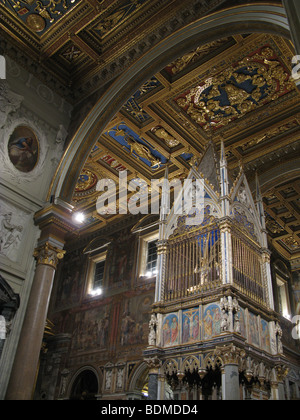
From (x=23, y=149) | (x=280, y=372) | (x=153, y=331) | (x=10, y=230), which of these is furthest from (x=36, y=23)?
(x=280, y=372)

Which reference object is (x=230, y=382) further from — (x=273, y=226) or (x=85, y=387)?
(x=273, y=226)

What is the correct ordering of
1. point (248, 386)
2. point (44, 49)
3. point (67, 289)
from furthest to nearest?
point (67, 289) → point (44, 49) → point (248, 386)

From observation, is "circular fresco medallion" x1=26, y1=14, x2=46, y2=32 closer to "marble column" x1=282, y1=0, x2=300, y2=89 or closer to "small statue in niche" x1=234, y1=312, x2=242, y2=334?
"marble column" x1=282, y1=0, x2=300, y2=89

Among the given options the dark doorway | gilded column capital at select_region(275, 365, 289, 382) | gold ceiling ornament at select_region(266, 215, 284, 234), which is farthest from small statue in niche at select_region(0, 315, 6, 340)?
gold ceiling ornament at select_region(266, 215, 284, 234)

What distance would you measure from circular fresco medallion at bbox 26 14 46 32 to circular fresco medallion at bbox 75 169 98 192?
6021 mm

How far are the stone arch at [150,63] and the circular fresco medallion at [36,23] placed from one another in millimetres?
2134

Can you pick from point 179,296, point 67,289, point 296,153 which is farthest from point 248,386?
point 67,289

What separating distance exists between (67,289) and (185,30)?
12.8 metres

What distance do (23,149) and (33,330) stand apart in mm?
4154

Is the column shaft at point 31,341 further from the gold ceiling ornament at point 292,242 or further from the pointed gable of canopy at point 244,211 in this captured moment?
the gold ceiling ornament at point 292,242

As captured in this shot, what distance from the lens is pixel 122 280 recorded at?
53.1ft

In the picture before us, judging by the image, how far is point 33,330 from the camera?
323 inches

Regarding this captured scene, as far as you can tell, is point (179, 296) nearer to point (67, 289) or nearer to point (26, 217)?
point (26, 217)
